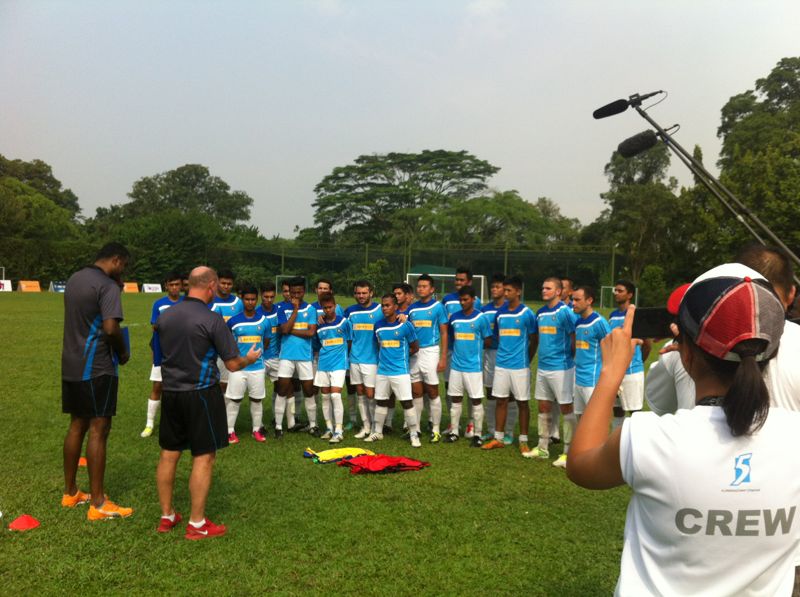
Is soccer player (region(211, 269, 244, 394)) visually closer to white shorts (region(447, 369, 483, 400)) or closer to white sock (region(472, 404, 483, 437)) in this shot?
white shorts (region(447, 369, 483, 400))

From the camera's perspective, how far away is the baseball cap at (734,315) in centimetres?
143

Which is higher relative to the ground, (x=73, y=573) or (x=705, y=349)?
(x=705, y=349)

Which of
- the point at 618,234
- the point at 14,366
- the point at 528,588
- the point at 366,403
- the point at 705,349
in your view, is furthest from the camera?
the point at 618,234

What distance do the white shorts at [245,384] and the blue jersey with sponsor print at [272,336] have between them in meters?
0.46

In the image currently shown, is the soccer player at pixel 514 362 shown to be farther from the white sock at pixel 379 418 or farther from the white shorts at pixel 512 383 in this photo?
the white sock at pixel 379 418

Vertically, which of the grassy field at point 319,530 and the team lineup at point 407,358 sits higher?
the team lineup at point 407,358

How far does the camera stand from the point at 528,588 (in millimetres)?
4215

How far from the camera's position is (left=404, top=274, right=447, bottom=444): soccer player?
8.83m

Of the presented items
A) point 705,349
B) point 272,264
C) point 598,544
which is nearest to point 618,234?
point 272,264

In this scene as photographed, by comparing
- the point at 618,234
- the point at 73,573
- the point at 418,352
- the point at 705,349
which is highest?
the point at 618,234

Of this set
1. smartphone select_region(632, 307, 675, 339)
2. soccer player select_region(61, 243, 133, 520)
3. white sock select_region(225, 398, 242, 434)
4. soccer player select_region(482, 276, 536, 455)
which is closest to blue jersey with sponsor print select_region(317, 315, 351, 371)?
white sock select_region(225, 398, 242, 434)

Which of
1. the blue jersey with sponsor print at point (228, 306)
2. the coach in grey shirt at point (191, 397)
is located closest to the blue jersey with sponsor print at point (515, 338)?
the blue jersey with sponsor print at point (228, 306)

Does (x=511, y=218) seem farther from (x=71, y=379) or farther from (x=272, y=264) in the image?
(x=71, y=379)

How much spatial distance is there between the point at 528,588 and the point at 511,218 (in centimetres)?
5134
